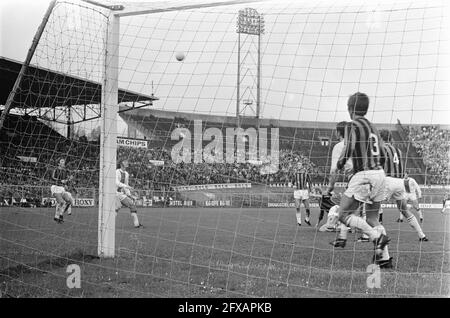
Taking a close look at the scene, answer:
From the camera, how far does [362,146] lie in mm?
6633

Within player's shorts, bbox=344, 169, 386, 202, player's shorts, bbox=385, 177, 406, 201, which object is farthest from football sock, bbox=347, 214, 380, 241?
player's shorts, bbox=385, 177, 406, 201

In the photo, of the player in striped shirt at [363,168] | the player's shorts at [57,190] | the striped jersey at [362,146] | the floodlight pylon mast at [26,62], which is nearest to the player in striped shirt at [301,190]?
the player's shorts at [57,190]

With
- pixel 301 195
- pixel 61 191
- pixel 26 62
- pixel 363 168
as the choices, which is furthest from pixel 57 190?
pixel 363 168

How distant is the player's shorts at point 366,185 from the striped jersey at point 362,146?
82 mm

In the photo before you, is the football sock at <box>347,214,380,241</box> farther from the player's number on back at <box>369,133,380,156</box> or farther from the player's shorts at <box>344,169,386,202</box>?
the player's number on back at <box>369,133,380,156</box>

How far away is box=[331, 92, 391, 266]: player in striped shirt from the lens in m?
6.60

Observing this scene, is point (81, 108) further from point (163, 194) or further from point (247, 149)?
point (247, 149)

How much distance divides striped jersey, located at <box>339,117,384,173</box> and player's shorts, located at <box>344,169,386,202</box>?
8cm

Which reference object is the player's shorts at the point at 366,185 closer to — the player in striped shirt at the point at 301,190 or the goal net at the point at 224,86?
the goal net at the point at 224,86

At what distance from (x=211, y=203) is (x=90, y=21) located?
59.9ft

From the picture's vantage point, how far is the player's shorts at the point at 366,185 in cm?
672

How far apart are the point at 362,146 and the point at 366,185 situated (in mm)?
515

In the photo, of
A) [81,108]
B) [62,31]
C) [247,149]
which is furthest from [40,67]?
[247,149]
